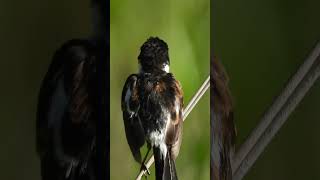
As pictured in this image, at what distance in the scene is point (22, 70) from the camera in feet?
3.13

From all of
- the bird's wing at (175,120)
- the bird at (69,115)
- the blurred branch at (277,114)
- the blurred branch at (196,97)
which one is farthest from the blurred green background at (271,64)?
the bird at (69,115)

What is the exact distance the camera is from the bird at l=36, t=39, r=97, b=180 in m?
0.99

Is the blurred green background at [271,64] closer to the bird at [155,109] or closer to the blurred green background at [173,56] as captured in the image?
the blurred green background at [173,56]

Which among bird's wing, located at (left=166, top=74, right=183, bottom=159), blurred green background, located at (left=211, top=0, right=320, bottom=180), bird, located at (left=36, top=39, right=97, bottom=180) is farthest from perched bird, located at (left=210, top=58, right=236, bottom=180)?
bird, located at (left=36, top=39, right=97, bottom=180)

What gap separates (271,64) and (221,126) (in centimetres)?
36

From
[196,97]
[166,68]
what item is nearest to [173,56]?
[166,68]

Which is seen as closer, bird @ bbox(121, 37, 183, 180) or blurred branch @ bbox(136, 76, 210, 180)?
bird @ bbox(121, 37, 183, 180)

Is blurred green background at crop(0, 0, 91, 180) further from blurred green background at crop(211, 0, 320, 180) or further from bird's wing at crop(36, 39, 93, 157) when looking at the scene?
blurred green background at crop(211, 0, 320, 180)

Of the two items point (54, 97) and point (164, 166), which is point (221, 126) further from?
point (54, 97)

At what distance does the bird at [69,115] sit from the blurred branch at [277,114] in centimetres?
67

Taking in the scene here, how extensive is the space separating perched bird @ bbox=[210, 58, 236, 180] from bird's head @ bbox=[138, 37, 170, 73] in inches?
10.4

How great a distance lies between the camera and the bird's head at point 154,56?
1.26 m

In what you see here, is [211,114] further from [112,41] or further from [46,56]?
[46,56]

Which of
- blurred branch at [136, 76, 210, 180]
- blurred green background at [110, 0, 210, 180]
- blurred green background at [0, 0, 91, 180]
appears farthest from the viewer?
blurred branch at [136, 76, 210, 180]
